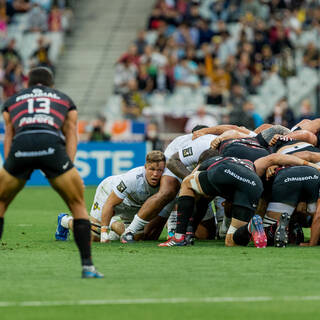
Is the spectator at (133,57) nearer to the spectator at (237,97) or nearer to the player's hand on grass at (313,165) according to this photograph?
the spectator at (237,97)

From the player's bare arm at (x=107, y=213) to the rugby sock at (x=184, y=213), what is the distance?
1.26 meters

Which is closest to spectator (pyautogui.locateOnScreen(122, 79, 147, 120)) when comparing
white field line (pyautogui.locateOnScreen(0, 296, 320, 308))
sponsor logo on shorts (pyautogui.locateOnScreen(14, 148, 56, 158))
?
sponsor logo on shorts (pyautogui.locateOnScreen(14, 148, 56, 158))

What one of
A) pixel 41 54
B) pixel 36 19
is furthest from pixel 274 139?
pixel 36 19

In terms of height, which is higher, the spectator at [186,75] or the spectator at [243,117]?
the spectator at [186,75]

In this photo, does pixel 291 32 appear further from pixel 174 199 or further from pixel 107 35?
pixel 174 199

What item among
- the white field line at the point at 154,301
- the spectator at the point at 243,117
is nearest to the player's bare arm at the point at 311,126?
the white field line at the point at 154,301

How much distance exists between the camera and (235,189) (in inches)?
448

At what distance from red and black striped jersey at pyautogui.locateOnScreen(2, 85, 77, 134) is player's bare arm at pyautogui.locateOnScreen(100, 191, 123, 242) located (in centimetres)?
397

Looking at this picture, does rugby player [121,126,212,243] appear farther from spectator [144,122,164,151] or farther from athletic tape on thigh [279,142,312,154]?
spectator [144,122,164,151]

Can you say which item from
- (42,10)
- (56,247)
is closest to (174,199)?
(56,247)

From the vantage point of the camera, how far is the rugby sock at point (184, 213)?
11.5 m

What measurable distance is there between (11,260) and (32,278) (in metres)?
1.56

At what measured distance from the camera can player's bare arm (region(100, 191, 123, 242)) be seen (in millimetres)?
12469

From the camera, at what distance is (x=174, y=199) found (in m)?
12.6
